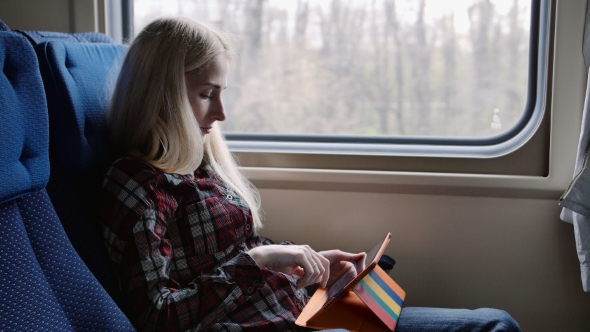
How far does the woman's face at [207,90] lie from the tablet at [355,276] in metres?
0.47

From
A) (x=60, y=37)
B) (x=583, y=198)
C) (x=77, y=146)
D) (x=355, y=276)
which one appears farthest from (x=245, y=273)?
(x=583, y=198)

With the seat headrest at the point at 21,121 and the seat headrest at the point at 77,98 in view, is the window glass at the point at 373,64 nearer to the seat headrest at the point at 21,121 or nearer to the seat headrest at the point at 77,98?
the seat headrest at the point at 77,98

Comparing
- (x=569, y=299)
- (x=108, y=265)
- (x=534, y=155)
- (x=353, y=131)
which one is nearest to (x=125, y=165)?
(x=108, y=265)

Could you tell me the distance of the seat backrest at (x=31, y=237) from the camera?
37.2 inches

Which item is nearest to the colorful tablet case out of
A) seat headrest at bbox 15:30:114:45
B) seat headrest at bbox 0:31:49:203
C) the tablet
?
the tablet

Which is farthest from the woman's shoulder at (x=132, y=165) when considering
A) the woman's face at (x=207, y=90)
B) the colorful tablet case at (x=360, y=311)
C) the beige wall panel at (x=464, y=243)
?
the beige wall panel at (x=464, y=243)

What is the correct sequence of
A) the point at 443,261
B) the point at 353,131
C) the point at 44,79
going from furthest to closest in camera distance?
1. the point at 353,131
2. the point at 443,261
3. the point at 44,79

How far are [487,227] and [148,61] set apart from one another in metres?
1.06

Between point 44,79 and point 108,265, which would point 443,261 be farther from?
point 44,79

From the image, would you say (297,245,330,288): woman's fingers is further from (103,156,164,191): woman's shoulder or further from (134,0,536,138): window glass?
(134,0,536,138): window glass

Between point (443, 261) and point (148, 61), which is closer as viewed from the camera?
point (148, 61)

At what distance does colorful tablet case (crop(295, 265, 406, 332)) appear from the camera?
50.8 inches

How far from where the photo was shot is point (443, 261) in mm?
1773

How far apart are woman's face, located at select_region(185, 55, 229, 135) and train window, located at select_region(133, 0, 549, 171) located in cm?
49
